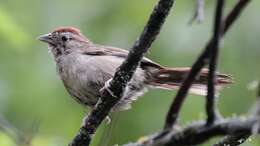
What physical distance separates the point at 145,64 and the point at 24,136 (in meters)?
1.85

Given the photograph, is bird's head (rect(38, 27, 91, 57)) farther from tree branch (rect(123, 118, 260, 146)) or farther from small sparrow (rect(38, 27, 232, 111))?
tree branch (rect(123, 118, 260, 146))

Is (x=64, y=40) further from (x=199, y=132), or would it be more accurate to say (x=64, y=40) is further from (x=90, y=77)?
(x=199, y=132)

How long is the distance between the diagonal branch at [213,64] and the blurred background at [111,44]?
359 centimetres

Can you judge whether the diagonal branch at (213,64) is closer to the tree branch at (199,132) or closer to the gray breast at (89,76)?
the tree branch at (199,132)

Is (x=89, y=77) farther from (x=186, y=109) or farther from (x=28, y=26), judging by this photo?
(x=28, y=26)

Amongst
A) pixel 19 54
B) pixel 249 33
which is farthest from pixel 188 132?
pixel 19 54

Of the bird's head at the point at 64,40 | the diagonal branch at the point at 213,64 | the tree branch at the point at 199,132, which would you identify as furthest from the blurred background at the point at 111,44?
the diagonal branch at the point at 213,64

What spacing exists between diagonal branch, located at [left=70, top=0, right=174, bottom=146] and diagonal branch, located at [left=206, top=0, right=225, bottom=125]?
0.86 metres

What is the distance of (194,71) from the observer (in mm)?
2275

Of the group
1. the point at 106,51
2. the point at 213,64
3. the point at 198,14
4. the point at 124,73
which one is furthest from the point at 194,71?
the point at 106,51

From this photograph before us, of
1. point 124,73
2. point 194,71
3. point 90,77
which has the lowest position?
point 90,77

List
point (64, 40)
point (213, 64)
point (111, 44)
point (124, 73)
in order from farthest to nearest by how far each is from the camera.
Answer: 1. point (111, 44)
2. point (64, 40)
3. point (124, 73)
4. point (213, 64)

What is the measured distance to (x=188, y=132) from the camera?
7.57ft

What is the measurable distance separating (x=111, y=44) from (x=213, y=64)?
4668 millimetres
